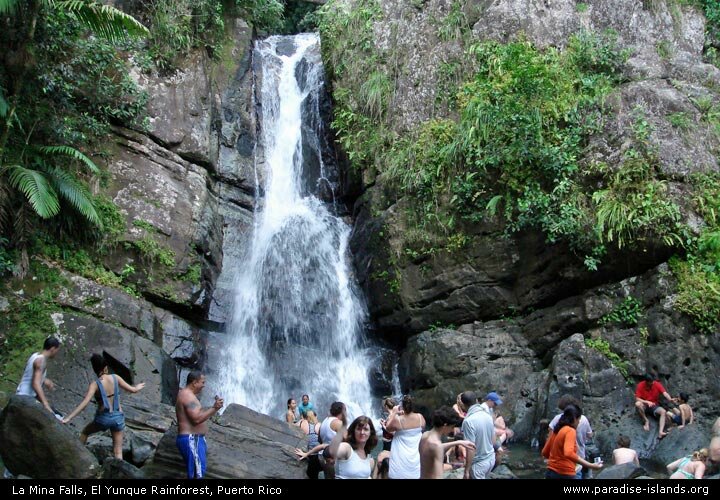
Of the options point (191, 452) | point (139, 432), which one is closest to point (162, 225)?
point (139, 432)

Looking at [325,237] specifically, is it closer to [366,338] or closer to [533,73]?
[366,338]

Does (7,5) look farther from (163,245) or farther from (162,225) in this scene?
(163,245)

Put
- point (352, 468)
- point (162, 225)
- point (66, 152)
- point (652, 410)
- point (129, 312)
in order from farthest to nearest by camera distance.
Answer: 1. point (162, 225)
2. point (66, 152)
3. point (129, 312)
4. point (652, 410)
5. point (352, 468)

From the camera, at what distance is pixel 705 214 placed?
42.5 ft

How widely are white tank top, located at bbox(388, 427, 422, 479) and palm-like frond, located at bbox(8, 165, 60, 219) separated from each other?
790cm

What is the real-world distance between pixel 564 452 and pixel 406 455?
5.51ft

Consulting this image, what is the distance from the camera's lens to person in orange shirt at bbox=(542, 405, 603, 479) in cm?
716

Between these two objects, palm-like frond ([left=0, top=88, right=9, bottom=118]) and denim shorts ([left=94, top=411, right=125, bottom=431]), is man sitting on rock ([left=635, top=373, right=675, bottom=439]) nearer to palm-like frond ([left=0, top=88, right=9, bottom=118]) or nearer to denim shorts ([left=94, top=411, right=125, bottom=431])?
denim shorts ([left=94, top=411, right=125, bottom=431])

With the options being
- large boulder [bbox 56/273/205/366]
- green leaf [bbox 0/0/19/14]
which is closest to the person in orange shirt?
large boulder [bbox 56/273/205/366]

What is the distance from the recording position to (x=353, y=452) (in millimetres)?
6941

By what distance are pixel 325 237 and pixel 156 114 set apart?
4.88 m

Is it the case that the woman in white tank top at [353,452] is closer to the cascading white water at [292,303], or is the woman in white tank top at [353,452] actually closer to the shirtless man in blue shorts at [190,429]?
the shirtless man in blue shorts at [190,429]
